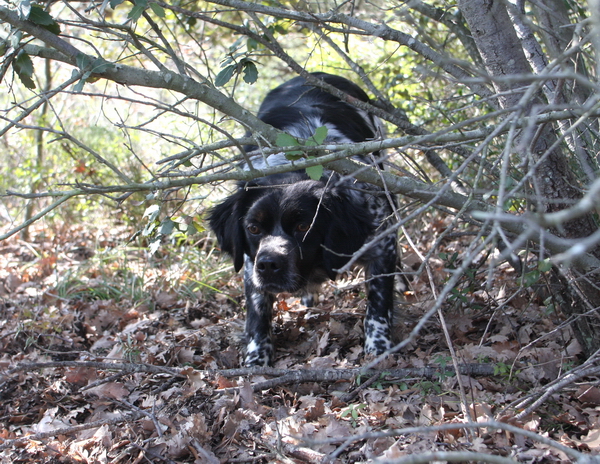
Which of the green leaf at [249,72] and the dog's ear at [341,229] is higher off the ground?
the green leaf at [249,72]

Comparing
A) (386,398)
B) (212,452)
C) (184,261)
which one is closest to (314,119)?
(184,261)

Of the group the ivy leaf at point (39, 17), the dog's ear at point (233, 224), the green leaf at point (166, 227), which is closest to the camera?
the ivy leaf at point (39, 17)

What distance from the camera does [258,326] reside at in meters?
3.72

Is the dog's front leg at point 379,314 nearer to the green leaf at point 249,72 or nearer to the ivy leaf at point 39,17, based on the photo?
the green leaf at point 249,72

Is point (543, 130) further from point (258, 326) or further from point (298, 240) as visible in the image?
point (258, 326)

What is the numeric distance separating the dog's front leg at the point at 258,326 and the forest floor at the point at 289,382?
0.12 metres

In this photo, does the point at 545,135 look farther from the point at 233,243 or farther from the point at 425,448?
the point at 233,243

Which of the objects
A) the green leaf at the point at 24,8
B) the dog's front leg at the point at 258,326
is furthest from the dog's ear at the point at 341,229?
the green leaf at the point at 24,8

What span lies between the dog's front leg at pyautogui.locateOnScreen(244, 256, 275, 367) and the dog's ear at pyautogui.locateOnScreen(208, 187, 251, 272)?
12 cm

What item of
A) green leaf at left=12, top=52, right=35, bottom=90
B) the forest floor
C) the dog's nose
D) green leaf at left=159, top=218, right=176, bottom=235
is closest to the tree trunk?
the forest floor

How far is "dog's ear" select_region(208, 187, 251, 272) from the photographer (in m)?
3.85

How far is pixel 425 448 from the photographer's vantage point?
87.2 inches

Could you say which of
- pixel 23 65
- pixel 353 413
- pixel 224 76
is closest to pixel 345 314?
pixel 353 413

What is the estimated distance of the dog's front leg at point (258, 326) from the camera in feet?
11.8
